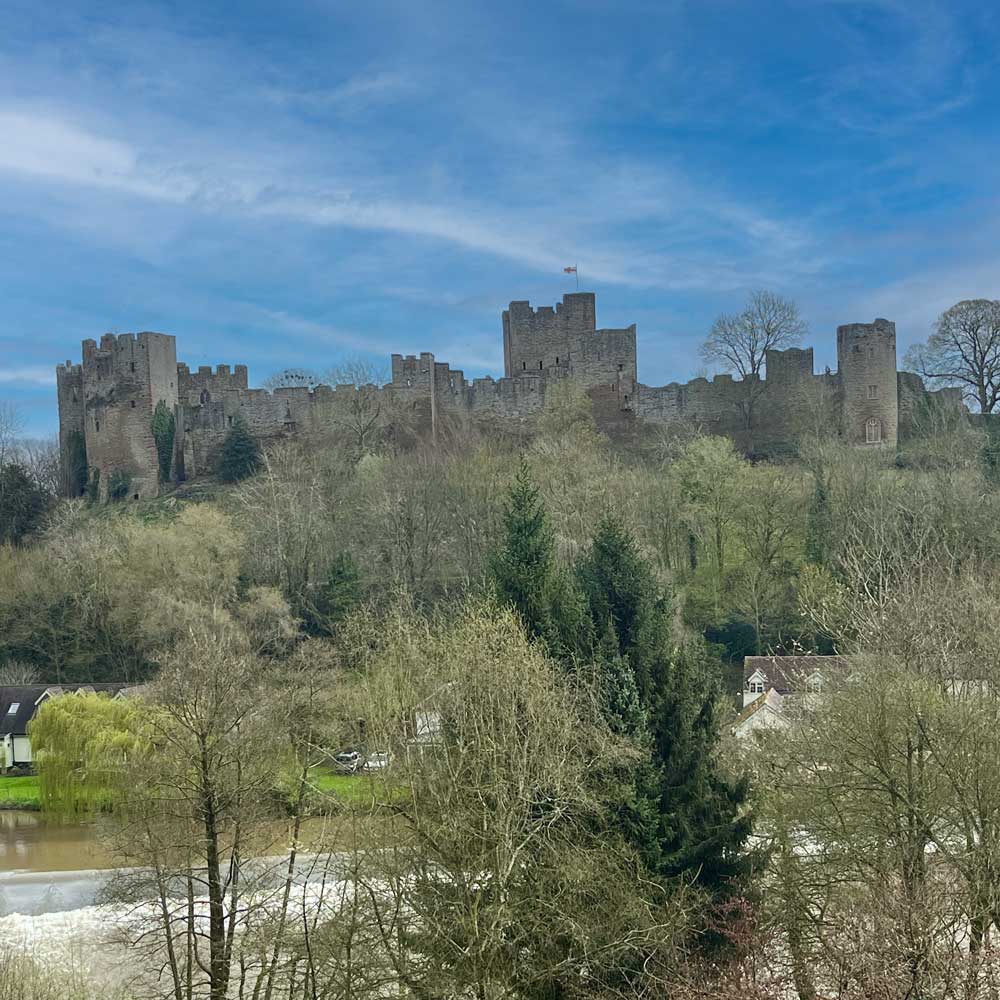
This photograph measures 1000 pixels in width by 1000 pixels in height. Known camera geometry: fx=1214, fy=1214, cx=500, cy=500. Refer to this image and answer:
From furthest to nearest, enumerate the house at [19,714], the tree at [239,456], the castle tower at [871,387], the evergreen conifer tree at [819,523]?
the tree at [239,456], the castle tower at [871,387], the evergreen conifer tree at [819,523], the house at [19,714]

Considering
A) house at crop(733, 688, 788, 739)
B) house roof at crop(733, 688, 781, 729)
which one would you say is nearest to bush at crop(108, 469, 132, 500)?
house roof at crop(733, 688, 781, 729)

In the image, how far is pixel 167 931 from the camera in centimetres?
1433

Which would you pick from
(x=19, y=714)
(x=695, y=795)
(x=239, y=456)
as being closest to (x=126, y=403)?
(x=239, y=456)

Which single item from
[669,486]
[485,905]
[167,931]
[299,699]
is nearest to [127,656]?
[299,699]

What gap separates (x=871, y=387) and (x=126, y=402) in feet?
99.1

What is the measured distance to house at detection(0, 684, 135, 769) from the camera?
103ft

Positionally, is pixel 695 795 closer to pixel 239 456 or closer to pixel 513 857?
pixel 513 857

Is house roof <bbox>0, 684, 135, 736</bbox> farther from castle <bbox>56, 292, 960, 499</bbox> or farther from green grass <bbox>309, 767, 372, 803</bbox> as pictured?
castle <bbox>56, 292, 960, 499</bbox>

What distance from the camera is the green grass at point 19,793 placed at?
28.5 metres

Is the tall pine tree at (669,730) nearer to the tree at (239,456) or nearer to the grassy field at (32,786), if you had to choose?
the grassy field at (32,786)

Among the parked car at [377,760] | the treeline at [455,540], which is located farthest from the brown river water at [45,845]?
the parked car at [377,760]

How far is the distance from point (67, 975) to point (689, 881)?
790cm

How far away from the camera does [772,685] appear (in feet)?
97.9

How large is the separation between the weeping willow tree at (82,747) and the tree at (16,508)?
18.6 metres
